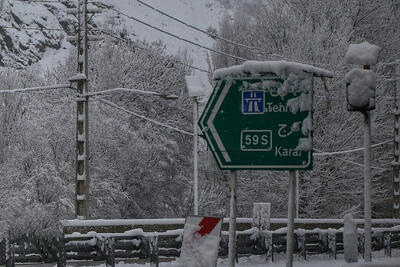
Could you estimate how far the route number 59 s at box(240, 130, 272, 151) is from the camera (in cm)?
906

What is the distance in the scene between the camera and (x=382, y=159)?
3966 cm

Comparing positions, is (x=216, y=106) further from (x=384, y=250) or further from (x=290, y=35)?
(x=290, y=35)

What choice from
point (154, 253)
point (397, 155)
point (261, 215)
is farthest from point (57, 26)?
point (154, 253)

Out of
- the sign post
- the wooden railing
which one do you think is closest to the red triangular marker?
the sign post

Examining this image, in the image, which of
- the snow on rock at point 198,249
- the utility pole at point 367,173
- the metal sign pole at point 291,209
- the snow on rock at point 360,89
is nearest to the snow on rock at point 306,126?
the metal sign pole at point 291,209

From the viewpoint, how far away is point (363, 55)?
11.7m

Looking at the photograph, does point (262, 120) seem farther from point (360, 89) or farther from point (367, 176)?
point (367, 176)

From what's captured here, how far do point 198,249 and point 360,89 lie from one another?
11.6ft

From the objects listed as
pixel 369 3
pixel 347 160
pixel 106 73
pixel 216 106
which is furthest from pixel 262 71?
pixel 106 73

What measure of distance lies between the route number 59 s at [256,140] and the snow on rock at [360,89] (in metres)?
2.22

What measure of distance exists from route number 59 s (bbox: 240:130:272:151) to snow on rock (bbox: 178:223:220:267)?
3.56ft

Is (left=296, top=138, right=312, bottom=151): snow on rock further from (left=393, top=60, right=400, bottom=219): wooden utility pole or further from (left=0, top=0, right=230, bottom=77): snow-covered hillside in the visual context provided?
(left=0, top=0, right=230, bottom=77): snow-covered hillside

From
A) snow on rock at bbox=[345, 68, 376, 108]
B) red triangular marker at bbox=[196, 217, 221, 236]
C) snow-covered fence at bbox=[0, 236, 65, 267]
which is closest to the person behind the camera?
red triangular marker at bbox=[196, 217, 221, 236]

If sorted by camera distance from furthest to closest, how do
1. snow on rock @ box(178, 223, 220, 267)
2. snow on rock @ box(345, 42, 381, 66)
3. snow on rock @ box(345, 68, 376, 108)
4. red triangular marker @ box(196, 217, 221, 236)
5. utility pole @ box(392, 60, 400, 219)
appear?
1. utility pole @ box(392, 60, 400, 219)
2. snow on rock @ box(345, 42, 381, 66)
3. snow on rock @ box(345, 68, 376, 108)
4. red triangular marker @ box(196, 217, 221, 236)
5. snow on rock @ box(178, 223, 220, 267)
